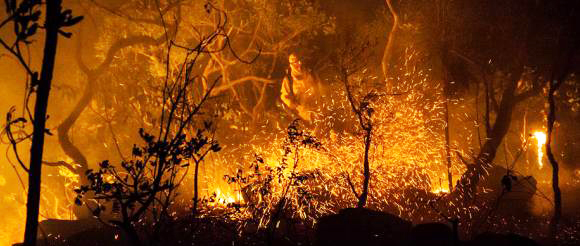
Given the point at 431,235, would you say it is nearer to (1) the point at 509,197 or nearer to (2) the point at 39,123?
(2) the point at 39,123

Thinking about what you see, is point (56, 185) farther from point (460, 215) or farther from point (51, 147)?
point (460, 215)

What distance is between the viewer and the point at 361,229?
841 centimetres

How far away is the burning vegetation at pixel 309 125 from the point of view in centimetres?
844

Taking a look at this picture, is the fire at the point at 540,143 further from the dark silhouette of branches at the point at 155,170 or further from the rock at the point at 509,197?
the dark silhouette of branches at the point at 155,170

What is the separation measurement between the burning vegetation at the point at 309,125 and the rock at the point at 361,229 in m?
0.03

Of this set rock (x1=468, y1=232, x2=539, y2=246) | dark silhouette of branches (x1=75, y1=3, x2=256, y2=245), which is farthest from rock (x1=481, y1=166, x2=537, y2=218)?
dark silhouette of branches (x1=75, y1=3, x2=256, y2=245)

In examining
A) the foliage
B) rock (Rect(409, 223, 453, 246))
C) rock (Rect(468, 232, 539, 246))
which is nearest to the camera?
rock (Rect(468, 232, 539, 246))

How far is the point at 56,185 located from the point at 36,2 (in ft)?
80.2

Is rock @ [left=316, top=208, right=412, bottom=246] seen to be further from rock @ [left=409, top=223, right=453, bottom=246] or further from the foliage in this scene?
the foliage

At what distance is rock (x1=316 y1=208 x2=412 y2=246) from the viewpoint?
27.3ft

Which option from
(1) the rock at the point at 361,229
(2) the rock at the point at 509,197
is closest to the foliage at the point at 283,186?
(1) the rock at the point at 361,229

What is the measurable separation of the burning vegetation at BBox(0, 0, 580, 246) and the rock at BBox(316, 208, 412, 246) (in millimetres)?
35

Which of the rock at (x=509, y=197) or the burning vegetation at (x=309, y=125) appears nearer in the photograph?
the burning vegetation at (x=309, y=125)

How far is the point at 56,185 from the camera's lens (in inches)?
1026
